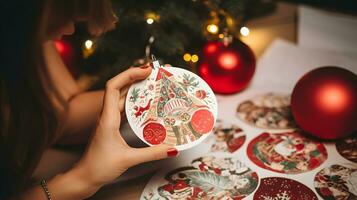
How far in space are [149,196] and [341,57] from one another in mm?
720

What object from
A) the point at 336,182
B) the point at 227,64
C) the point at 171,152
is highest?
the point at 227,64

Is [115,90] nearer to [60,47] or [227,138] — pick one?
[227,138]

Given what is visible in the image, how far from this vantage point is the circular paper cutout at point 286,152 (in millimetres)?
785

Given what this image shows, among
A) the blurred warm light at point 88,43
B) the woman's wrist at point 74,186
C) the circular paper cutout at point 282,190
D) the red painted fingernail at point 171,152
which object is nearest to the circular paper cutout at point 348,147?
the circular paper cutout at point 282,190

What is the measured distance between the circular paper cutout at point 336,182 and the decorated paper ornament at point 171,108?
0.82 feet

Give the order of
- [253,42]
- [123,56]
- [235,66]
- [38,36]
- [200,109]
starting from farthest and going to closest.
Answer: [253,42] < [123,56] < [235,66] < [200,109] < [38,36]

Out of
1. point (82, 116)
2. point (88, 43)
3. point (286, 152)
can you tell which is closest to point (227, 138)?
point (286, 152)

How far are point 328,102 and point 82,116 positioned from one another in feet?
1.79

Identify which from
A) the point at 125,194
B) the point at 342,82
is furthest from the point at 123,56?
the point at 342,82

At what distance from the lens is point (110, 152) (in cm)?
67

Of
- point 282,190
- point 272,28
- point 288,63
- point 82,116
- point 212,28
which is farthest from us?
point 272,28

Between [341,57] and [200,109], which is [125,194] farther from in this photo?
[341,57]

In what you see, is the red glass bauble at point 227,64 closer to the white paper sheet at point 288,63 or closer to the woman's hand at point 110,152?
the white paper sheet at point 288,63

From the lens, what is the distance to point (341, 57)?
1100 millimetres
